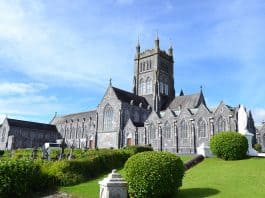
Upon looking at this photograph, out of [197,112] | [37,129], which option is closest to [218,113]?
[197,112]

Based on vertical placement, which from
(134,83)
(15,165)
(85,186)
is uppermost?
(134,83)

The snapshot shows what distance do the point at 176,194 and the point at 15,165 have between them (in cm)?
962

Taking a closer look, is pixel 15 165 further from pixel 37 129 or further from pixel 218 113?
pixel 37 129

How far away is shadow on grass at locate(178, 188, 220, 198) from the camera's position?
48.9ft

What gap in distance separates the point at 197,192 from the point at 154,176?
245 centimetres

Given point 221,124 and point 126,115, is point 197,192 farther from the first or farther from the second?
point 126,115

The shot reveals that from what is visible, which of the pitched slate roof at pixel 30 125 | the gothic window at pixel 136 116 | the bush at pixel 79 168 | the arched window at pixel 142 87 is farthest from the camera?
the pitched slate roof at pixel 30 125

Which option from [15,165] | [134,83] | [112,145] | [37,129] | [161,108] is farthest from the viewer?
[37,129]

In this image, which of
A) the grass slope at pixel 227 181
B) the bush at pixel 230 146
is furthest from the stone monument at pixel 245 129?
the grass slope at pixel 227 181

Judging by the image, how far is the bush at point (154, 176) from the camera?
14.9 metres

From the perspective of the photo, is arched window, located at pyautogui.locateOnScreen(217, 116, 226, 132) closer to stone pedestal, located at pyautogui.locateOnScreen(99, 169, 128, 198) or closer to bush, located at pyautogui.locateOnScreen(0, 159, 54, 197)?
bush, located at pyautogui.locateOnScreen(0, 159, 54, 197)

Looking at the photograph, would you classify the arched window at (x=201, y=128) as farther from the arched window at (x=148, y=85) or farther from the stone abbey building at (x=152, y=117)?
the arched window at (x=148, y=85)

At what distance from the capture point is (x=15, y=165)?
60.8ft

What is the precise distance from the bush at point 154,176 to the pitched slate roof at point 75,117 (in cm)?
6031
